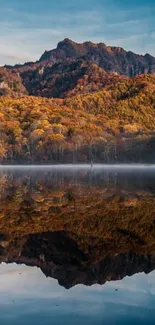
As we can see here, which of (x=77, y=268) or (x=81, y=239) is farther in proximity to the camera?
(x=81, y=239)

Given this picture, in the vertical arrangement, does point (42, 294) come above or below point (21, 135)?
below

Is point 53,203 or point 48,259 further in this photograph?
point 53,203

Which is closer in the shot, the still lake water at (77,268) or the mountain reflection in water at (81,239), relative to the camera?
the still lake water at (77,268)

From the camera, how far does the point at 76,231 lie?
70.2ft

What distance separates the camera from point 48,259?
16.0 m

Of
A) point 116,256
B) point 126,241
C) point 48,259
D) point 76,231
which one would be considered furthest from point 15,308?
point 76,231

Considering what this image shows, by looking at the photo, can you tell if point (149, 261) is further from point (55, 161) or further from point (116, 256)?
point (55, 161)

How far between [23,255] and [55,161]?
585 ft

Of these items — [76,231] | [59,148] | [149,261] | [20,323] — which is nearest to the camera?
[20,323]

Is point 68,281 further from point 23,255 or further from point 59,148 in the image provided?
point 59,148

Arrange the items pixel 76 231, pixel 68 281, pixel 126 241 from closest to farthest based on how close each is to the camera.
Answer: pixel 68 281, pixel 126 241, pixel 76 231

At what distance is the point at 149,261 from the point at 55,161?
179549 millimetres

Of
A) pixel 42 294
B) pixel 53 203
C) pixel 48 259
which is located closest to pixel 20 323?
pixel 42 294

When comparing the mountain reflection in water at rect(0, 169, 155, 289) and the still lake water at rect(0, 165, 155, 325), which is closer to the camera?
the still lake water at rect(0, 165, 155, 325)
